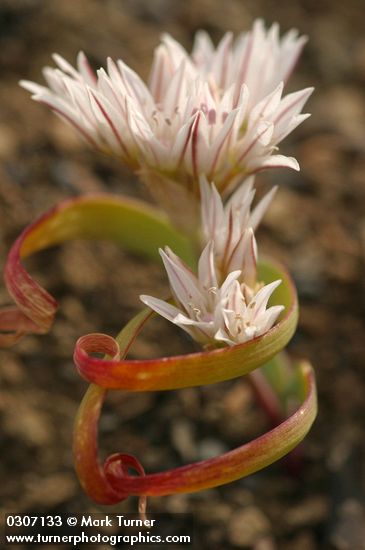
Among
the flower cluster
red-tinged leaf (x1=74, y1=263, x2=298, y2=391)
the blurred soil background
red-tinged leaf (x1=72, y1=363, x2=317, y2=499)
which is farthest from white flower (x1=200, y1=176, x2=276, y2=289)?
the blurred soil background

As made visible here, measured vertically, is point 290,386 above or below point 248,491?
above

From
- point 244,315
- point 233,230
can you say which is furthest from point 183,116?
point 244,315

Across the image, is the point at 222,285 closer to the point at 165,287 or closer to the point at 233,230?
the point at 233,230

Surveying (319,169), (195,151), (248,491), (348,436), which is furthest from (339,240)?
(195,151)

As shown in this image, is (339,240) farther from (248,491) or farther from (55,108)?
(55,108)

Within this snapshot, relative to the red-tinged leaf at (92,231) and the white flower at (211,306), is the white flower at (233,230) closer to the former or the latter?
the white flower at (211,306)

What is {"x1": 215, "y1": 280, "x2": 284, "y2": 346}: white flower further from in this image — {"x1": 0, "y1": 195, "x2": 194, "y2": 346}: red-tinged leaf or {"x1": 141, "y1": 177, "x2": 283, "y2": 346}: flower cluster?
{"x1": 0, "y1": 195, "x2": 194, "y2": 346}: red-tinged leaf
